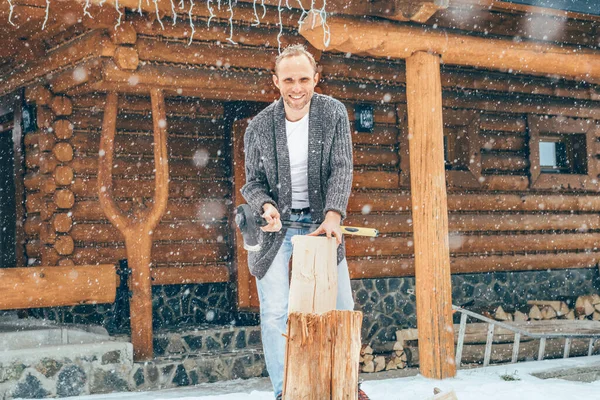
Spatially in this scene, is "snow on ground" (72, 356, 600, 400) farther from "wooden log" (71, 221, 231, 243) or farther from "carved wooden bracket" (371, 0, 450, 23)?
"carved wooden bracket" (371, 0, 450, 23)

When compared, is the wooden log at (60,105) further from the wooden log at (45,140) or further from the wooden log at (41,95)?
the wooden log at (45,140)

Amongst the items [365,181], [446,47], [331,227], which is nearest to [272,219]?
[331,227]

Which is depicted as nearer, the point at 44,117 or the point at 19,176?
the point at 44,117

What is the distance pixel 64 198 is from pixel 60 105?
1049 mm

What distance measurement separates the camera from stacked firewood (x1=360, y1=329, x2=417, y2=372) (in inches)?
403

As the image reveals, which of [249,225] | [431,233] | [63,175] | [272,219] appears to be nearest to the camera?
[272,219]

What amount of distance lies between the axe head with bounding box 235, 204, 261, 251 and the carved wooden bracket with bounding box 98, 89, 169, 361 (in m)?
4.30

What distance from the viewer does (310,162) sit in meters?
4.39

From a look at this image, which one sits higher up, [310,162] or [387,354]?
[310,162]

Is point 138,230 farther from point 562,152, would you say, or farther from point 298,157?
point 562,152

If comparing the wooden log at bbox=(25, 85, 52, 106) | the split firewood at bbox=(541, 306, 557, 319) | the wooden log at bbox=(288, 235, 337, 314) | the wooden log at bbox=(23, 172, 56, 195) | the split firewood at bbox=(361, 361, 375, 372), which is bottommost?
the split firewood at bbox=(361, 361, 375, 372)

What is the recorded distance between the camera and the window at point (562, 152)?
38.9 feet

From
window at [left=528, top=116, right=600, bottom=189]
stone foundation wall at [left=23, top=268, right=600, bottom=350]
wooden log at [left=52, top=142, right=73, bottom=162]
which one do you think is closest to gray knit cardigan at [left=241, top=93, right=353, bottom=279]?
stone foundation wall at [left=23, top=268, right=600, bottom=350]

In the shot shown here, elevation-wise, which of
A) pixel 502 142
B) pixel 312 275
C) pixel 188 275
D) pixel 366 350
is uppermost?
pixel 502 142
